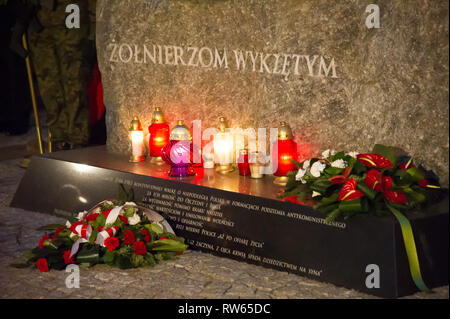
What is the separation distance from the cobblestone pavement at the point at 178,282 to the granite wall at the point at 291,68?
3.63 ft

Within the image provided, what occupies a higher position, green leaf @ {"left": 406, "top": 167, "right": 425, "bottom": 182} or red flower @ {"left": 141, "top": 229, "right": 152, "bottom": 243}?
green leaf @ {"left": 406, "top": 167, "right": 425, "bottom": 182}

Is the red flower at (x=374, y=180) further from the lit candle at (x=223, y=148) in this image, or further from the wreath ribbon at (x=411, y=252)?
the lit candle at (x=223, y=148)

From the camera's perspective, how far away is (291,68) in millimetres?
5719

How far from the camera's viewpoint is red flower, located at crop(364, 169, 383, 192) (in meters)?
4.73

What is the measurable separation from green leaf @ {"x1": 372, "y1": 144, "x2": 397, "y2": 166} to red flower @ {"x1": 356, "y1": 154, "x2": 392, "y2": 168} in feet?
0.23

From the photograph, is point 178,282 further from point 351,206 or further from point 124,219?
point 351,206

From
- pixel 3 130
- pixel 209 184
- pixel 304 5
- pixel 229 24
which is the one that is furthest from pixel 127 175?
pixel 3 130

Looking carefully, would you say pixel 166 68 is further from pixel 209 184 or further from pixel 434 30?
pixel 434 30

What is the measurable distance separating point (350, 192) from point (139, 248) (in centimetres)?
142

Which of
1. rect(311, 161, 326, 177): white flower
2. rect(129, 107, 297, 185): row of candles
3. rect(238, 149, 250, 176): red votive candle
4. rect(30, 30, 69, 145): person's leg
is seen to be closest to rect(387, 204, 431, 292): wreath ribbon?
rect(311, 161, 326, 177): white flower

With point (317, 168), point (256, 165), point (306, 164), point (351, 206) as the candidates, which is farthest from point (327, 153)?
point (351, 206)

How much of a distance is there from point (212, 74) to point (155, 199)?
1.12 metres

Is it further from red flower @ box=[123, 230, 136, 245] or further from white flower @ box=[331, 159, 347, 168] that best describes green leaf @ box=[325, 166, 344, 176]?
red flower @ box=[123, 230, 136, 245]

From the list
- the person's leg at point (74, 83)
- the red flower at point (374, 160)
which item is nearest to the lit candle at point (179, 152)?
the red flower at point (374, 160)
